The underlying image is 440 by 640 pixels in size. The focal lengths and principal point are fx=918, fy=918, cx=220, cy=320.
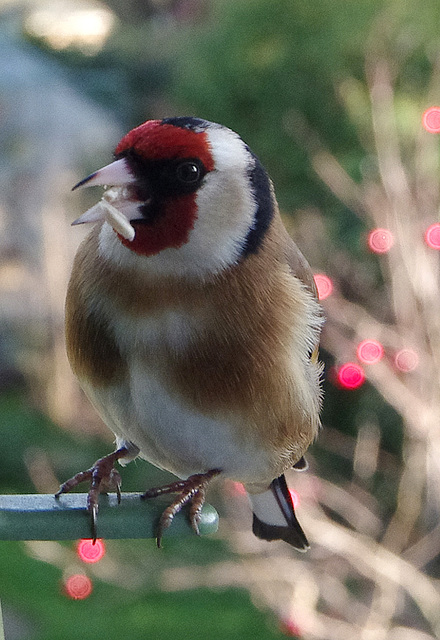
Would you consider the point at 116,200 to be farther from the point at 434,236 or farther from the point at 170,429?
the point at 434,236

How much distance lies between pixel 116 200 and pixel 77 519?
270mm

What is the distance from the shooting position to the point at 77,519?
78cm

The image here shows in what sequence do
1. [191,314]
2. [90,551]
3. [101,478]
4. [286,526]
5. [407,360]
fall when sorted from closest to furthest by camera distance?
1. [191,314]
2. [101,478]
3. [286,526]
4. [90,551]
5. [407,360]

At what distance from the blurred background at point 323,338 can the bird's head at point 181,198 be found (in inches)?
38.3

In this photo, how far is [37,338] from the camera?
9.91 feet

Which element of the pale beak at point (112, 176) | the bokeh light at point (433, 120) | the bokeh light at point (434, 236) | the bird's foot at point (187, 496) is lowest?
the bokeh light at point (434, 236)

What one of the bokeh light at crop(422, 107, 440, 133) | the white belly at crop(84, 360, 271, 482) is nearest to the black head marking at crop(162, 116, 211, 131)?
the white belly at crop(84, 360, 271, 482)

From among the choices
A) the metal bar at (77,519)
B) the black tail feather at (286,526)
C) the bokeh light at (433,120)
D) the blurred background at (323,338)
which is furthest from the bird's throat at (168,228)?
the bokeh light at (433,120)

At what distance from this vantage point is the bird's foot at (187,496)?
2.69 feet

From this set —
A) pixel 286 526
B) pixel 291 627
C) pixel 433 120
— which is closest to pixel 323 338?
pixel 433 120

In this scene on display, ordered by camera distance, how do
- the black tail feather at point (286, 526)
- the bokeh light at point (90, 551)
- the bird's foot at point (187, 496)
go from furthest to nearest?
1. the bokeh light at point (90, 551)
2. the black tail feather at point (286, 526)
3. the bird's foot at point (187, 496)

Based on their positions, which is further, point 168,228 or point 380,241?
point 380,241

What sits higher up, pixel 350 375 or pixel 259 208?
pixel 259 208

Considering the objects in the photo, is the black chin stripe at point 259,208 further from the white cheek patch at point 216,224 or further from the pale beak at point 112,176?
the pale beak at point 112,176
